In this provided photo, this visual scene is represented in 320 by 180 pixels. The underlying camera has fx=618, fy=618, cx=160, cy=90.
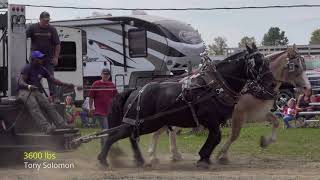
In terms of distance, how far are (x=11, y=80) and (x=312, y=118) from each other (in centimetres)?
1146

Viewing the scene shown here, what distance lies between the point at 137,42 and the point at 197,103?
13.0 meters

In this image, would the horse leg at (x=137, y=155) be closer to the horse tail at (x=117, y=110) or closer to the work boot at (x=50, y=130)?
the horse tail at (x=117, y=110)

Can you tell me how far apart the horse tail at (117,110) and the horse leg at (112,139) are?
0.43 metres

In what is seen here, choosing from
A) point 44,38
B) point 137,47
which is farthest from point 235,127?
point 137,47

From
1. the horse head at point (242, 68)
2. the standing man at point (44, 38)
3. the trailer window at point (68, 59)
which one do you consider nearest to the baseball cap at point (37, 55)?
the standing man at point (44, 38)

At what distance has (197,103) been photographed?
10422mm

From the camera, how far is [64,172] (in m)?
10.3

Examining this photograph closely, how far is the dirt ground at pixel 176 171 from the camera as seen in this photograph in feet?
31.5

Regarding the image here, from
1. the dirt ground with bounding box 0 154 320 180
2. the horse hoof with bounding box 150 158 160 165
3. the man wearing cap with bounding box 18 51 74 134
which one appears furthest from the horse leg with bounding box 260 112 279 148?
the man wearing cap with bounding box 18 51 74 134

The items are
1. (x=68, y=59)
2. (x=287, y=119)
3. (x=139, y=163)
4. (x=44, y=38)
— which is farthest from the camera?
(x=68, y=59)

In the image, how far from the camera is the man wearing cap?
10508mm

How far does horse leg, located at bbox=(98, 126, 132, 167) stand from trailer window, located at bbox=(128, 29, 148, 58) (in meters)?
12.1

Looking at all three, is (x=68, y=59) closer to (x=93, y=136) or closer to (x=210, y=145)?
(x=93, y=136)

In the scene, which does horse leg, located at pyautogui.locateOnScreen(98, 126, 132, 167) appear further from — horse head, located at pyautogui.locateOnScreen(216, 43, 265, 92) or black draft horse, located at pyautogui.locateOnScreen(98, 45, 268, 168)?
horse head, located at pyautogui.locateOnScreen(216, 43, 265, 92)
